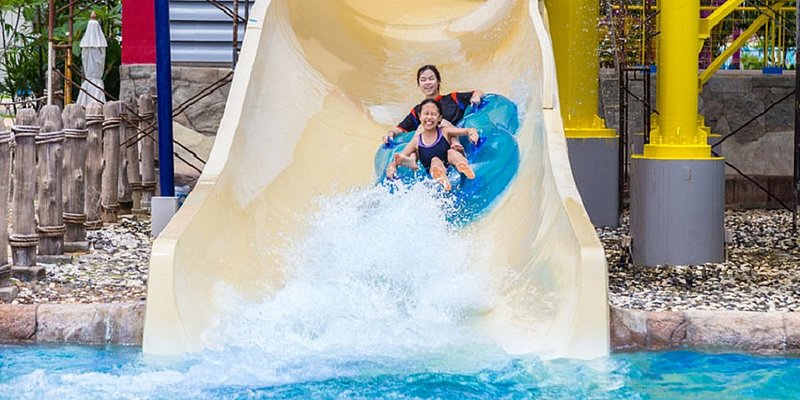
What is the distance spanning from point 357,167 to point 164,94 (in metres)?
1.31

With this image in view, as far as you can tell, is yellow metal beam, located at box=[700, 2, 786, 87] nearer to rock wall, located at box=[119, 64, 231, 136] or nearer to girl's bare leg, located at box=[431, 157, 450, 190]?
girl's bare leg, located at box=[431, 157, 450, 190]

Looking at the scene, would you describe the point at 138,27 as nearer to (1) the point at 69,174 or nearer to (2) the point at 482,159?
(1) the point at 69,174

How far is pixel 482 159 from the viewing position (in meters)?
7.48

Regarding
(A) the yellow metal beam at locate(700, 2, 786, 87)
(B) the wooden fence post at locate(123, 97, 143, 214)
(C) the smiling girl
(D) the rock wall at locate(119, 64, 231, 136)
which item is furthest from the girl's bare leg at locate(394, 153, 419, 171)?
(D) the rock wall at locate(119, 64, 231, 136)

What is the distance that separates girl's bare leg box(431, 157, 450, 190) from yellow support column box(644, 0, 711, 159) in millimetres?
1254

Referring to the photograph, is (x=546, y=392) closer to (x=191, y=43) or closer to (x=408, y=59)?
(x=408, y=59)

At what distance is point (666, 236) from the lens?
735 centimetres

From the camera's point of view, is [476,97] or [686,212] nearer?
[686,212]

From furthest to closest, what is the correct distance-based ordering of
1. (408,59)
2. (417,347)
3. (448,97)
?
(408,59)
(448,97)
(417,347)

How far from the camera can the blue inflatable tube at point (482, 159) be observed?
7125 mm

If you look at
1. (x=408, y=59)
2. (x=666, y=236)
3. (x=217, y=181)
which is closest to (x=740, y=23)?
(x=408, y=59)

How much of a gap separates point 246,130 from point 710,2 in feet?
21.0

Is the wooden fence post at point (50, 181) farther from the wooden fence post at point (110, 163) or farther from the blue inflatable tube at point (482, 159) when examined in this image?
the blue inflatable tube at point (482, 159)

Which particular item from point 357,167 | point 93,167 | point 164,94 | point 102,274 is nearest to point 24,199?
point 102,274
